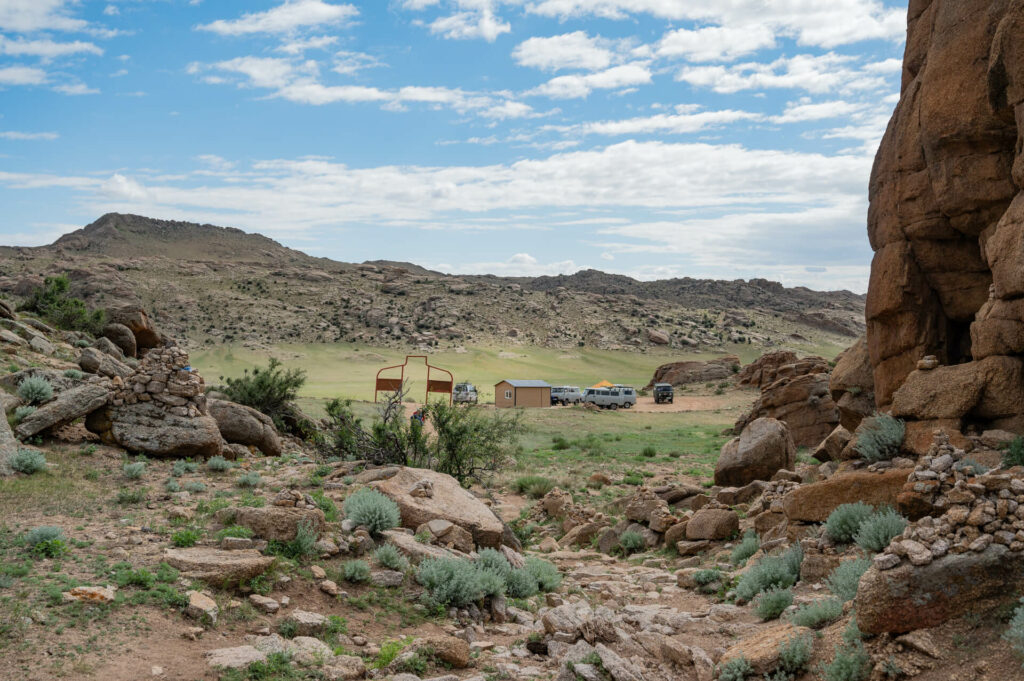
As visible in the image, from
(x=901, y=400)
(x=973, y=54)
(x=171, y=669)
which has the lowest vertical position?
(x=171, y=669)

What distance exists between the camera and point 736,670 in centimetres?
636

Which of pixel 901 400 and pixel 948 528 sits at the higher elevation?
pixel 901 400

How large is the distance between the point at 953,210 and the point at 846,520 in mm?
5980

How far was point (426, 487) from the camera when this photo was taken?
1269 cm

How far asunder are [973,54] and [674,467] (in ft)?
55.7

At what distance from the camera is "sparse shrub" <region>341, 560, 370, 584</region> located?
357 inches

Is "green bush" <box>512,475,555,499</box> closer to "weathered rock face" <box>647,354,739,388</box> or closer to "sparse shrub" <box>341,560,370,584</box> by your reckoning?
"sparse shrub" <box>341,560,370,584</box>

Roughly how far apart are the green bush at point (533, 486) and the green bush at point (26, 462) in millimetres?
12398

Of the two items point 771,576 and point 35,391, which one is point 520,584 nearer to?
point 771,576

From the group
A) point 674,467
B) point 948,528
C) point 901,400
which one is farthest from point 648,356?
point 948,528

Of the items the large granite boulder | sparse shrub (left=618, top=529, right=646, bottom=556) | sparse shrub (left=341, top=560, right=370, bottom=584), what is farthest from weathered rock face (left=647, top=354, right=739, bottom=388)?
sparse shrub (left=341, top=560, right=370, bottom=584)

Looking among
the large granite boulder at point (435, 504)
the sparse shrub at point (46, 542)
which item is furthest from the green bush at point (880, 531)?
the sparse shrub at point (46, 542)

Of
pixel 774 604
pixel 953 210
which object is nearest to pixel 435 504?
pixel 774 604

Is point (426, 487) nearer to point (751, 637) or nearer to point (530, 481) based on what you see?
point (751, 637)
